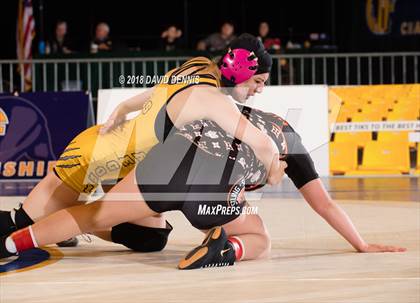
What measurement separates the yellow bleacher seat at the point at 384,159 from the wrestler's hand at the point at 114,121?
586cm

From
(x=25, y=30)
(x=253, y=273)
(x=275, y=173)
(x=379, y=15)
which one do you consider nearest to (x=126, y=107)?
(x=275, y=173)

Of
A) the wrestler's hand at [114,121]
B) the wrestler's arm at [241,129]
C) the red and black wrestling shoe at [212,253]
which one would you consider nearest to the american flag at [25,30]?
the wrestler's hand at [114,121]

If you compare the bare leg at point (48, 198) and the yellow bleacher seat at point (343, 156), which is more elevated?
the bare leg at point (48, 198)

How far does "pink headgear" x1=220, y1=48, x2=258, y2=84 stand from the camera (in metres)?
4.93

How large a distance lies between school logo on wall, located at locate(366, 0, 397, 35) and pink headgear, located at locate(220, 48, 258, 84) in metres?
11.5

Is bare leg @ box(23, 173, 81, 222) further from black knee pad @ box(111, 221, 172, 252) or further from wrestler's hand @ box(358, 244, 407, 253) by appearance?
wrestler's hand @ box(358, 244, 407, 253)

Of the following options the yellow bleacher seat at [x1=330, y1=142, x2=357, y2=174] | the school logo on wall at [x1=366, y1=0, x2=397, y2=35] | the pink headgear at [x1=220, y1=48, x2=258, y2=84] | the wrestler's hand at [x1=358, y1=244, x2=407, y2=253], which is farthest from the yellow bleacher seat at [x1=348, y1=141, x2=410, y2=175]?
the pink headgear at [x1=220, y1=48, x2=258, y2=84]

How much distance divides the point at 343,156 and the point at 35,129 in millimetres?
3487

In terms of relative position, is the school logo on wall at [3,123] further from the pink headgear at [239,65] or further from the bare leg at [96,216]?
the pink headgear at [239,65]

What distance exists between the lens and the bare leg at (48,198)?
17.9 ft

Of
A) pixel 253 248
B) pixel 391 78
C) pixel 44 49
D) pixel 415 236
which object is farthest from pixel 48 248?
pixel 44 49

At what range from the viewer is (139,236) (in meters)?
5.60

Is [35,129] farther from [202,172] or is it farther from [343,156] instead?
[202,172]

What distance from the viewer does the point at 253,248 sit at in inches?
205
